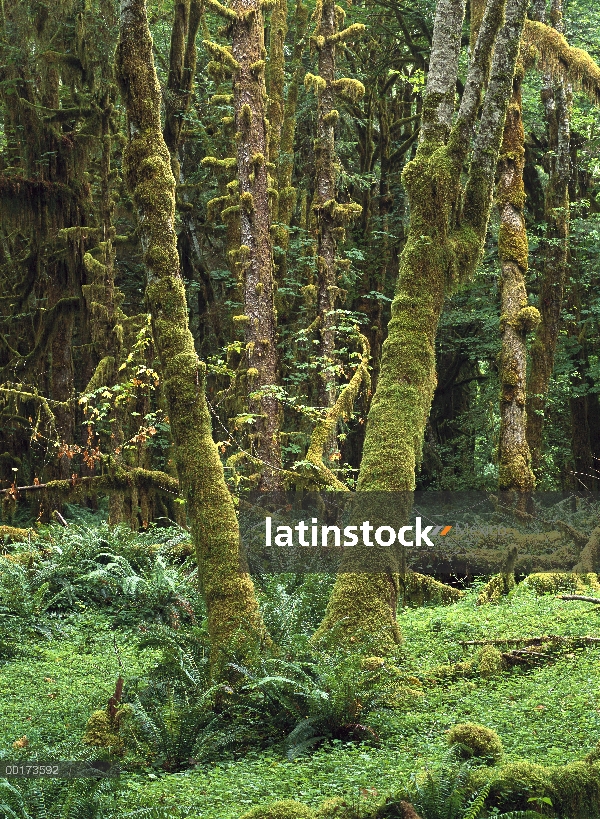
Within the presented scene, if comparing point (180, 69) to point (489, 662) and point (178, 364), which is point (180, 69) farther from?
point (489, 662)

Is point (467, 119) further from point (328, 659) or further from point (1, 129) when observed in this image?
point (1, 129)

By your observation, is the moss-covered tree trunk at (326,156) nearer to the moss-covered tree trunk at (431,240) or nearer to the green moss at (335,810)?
the moss-covered tree trunk at (431,240)

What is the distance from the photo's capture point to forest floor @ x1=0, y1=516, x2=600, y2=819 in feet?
16.5

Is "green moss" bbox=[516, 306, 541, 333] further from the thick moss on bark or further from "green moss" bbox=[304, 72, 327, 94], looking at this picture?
"green moss" bbox=[304, 72, 327, 94]

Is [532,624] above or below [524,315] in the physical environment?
below

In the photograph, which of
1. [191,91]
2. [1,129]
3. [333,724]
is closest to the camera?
[333,724]

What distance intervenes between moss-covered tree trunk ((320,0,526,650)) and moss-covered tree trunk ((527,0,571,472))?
29.3ft

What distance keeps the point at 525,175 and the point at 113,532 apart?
45.8 ft

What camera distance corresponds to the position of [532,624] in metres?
8.61

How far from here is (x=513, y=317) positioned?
13.4 m

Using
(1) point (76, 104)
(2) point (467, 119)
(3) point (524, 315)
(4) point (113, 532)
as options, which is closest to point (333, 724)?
(2) point (467, 119)

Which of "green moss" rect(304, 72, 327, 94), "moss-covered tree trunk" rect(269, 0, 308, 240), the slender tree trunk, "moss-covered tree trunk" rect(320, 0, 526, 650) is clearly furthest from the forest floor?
"moss-covered tree trunk" rect(269, 0, 308, 240)

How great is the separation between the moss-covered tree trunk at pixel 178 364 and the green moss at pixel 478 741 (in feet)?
6.02

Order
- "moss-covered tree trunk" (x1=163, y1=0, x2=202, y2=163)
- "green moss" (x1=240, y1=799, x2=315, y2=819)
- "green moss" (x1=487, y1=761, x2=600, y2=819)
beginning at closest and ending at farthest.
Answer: "green moss" (x1=240, y1=799, x2=315, y2=819) → "green moss" (x1=487, y1=761, x2=600, y2=819) → "moss-covered tree trunk" (x1=163, y1=0, x2=202, y2=163)
